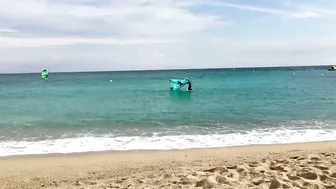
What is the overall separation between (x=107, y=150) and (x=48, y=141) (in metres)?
2.91

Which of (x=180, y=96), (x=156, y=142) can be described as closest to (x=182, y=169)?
(x=156, y=142)

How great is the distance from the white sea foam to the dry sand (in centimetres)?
81

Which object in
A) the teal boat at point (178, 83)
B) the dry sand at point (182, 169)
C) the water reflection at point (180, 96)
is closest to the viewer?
the dry sand at point (182, 169)

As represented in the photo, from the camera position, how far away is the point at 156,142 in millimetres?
12477

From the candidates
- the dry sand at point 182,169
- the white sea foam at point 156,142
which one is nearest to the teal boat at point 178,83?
the white sea foam at point 156,142

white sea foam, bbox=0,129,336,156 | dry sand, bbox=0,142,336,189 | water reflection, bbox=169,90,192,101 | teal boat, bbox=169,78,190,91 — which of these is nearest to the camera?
dry sand, bbox=0,142,336,189

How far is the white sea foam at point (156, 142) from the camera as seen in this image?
37.9 ft

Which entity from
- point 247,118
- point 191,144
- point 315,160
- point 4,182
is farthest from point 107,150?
point 247,118

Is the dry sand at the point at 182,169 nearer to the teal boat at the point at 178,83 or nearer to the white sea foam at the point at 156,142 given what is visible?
the white sea foam at the point at 156,142

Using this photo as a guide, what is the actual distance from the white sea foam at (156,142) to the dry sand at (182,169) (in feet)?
2.65

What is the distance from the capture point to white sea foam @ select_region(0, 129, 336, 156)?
1154 centimetres

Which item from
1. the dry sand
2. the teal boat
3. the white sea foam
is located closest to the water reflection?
the teal boat

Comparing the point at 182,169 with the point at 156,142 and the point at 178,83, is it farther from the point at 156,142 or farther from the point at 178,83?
the point at 178,83

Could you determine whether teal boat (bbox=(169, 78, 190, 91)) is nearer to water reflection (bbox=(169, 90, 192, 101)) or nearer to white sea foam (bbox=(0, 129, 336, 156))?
water reflection (bbox=(169, 90, 192, 101))
